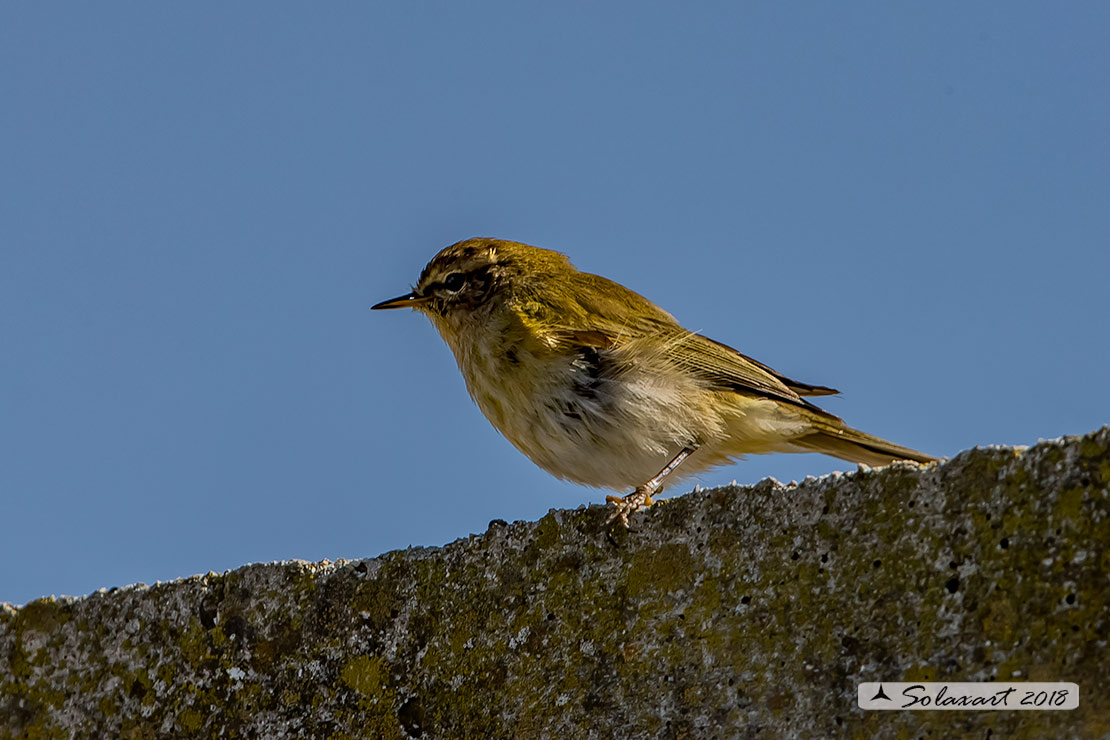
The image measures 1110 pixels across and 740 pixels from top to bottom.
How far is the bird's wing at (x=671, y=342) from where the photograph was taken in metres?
5.50

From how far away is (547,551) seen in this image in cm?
330

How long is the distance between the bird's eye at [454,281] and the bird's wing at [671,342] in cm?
72

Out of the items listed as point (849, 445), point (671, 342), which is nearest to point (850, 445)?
point (849, 445)

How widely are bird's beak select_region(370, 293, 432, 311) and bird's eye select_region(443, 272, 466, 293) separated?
0.15 meters

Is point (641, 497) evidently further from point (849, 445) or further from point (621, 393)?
point (849, 445)

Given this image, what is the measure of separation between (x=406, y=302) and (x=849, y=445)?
2.53 m

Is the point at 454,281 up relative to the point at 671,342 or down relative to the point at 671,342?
up

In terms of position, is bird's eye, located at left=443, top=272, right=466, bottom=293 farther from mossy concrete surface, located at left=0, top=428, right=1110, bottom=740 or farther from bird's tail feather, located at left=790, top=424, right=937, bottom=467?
mossy concrete surface, located at left=0, top=428, right=1110, bottom=740

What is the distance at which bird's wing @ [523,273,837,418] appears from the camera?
5496 mm

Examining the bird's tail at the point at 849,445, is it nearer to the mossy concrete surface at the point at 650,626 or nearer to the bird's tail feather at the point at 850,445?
the bird's tail feather at the point at 850,445

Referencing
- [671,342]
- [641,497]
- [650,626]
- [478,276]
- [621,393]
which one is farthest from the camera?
[478,276]

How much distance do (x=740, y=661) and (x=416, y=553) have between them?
1.02 m

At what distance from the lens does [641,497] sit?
168 inches

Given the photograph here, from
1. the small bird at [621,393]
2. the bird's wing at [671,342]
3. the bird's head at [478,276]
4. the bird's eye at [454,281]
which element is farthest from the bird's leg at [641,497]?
the bird's eye at [454,281]
